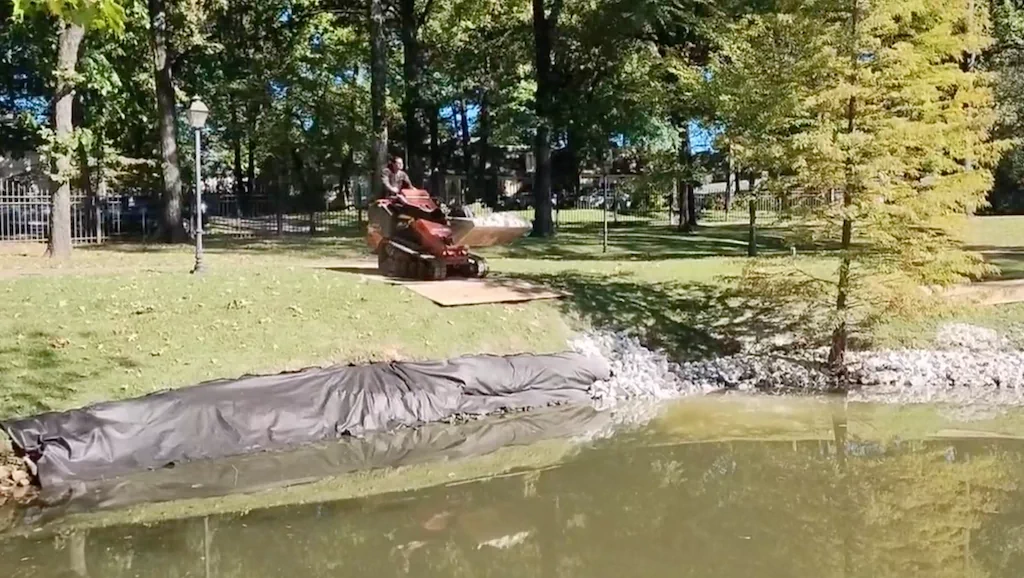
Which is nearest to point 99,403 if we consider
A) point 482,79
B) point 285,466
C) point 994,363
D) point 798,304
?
point 285,466

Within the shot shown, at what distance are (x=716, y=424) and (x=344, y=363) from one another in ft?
13.0

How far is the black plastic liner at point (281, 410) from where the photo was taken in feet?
25.1

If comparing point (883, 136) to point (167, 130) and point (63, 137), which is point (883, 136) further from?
point (167, 130)

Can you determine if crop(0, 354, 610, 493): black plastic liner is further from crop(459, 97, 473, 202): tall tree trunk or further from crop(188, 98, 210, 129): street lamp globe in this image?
crop(459, 97, 473, 202): tall tree trunk

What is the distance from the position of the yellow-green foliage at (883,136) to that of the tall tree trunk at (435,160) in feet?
66.2

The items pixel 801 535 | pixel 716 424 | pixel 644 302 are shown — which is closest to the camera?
pixel 801 535

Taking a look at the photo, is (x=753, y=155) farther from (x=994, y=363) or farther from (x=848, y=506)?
(x=848, y=506)

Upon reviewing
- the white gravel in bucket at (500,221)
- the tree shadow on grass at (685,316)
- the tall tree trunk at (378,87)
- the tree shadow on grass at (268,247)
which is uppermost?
the tall tree trunk at (378,87)

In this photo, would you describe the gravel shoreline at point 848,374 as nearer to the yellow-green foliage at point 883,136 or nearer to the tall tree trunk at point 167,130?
the yellow-green foliage at point 883,136

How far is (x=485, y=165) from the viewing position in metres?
39.9

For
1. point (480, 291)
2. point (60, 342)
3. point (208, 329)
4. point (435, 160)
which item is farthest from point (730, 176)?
point (435, 160)

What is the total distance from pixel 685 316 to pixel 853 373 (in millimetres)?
2316

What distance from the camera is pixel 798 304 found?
12.5 m

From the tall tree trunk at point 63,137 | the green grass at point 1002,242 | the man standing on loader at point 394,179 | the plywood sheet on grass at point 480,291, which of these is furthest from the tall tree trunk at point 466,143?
the plywood sheet on grass at point 480,291
